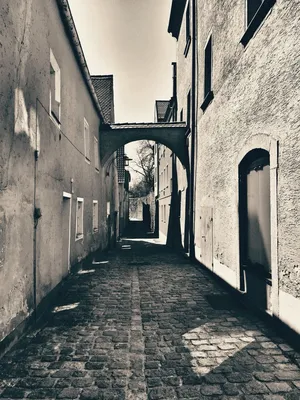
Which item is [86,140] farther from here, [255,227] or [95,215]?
[255,227]

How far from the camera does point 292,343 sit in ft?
14.0

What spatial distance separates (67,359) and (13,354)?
0.74m

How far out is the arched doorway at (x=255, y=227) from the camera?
5.44 metres

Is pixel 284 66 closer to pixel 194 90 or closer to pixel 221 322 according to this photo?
pixel 221 322

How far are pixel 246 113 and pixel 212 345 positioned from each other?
13.9ft

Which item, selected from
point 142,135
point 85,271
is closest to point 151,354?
point 85,271

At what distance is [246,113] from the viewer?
6.08m

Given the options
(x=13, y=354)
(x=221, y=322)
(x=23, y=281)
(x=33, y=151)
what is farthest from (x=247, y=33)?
(x=13, y=354)

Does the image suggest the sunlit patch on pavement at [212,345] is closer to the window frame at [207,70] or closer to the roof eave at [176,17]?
the window frame at [207,70]

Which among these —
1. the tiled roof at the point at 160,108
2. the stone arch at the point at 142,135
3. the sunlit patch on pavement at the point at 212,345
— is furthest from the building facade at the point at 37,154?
the tiled roof at the point at 160,108

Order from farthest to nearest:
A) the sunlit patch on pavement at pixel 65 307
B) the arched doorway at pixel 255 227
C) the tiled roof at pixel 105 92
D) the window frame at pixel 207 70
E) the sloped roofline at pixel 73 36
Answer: the tiled roof at pixel 105 92
the window frame at pixel 207 70
the sloped roofline at pixel 73 36
the sunlit patch on pavement at pixel 65 307
the arched doorway at pixel 255 227

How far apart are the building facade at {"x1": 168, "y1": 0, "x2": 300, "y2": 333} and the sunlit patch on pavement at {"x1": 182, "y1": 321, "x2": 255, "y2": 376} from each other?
0.75 meters

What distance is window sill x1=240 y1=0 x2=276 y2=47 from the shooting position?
196 inches

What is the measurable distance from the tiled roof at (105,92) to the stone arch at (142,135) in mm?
3392
